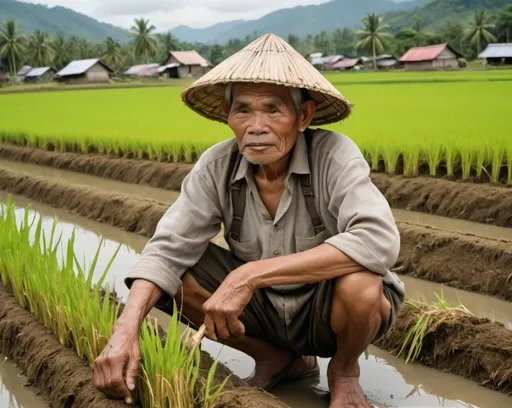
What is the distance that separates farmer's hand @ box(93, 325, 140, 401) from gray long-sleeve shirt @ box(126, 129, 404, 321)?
24 centimetres

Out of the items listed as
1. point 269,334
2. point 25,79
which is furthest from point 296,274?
point 25,79

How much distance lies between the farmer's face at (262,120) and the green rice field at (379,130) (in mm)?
3302

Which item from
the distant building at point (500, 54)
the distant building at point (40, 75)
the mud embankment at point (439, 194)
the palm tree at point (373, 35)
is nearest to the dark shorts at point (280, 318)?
the mud embankment at point (439, 194)

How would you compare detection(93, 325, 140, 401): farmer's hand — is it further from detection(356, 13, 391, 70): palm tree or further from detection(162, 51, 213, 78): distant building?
detection(356, 13, 391, 70): palm tree

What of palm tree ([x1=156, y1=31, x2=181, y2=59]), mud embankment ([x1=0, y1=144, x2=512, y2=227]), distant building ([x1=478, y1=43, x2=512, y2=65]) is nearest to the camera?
mud embankment ([x1=0, y1=144, x2=512, y2=227])

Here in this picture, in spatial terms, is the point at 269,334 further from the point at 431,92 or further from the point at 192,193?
the point at 431,92

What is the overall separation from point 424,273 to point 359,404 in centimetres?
182

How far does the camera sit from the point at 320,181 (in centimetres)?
227

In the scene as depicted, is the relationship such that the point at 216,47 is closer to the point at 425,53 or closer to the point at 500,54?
the point at 425,53

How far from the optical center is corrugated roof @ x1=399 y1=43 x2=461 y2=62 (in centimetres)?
3644

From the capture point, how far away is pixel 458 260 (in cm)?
383

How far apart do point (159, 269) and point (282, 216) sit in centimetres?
45

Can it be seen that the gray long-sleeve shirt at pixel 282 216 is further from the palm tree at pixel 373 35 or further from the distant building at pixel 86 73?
the palm tree at pixel 373 35

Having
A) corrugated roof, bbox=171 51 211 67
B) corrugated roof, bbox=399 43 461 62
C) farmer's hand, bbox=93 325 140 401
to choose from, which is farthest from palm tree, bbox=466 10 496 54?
farmer's hand, bbox=93 325 140 401
